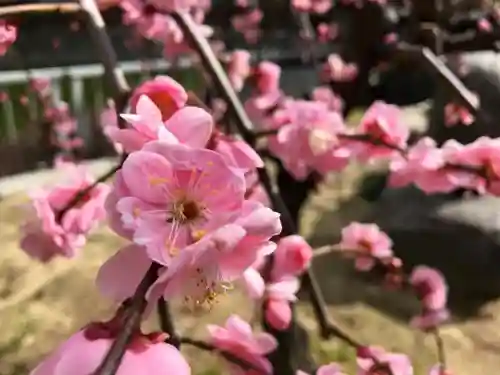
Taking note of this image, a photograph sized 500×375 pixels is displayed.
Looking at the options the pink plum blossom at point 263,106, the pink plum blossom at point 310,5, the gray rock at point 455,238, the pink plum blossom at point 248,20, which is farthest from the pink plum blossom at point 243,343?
the pink plum blossom at point 248,20

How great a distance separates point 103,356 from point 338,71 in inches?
89.1

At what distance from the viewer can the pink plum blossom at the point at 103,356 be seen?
0.36 meters

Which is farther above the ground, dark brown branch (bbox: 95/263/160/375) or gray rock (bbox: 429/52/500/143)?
dark brown branch (bbox: 95/263/160/375)

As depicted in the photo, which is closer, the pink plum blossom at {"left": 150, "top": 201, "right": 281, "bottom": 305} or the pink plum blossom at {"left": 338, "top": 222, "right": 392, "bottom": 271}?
the pink plum blossom at {"left": 150, "top": 201, "right": 281, "bottom": 305}

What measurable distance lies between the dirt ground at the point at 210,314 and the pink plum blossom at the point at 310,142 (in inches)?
21.1

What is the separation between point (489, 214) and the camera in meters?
2.03

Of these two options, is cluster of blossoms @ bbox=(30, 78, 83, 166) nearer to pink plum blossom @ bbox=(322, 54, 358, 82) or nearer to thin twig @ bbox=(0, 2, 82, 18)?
pink plum blossom @ bbox=(322, 54, 358, 82)

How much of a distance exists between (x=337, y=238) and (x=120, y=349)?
5.71 ft

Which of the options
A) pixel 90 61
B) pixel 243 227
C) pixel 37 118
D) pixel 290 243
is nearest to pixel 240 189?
pixel 243 227

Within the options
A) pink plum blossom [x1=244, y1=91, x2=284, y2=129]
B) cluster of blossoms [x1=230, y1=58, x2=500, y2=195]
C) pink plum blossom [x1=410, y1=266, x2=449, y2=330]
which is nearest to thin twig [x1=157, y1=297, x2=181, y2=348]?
cluster of blossoms [x1=230, y1=58, x2=500, y2=195]

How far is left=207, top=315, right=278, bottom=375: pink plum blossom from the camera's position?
0.64 m

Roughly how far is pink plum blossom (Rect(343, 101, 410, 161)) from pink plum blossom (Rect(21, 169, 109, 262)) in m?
0.31

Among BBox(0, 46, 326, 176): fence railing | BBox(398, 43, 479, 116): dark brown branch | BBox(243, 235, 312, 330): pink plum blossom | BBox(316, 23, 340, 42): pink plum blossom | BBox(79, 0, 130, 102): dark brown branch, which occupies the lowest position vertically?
BBox(0, 46, 326, 176): fence railing

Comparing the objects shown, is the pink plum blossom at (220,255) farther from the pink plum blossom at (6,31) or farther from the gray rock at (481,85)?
the gray rock at (481,85)
